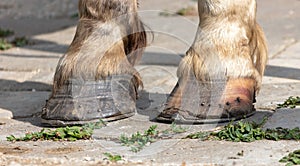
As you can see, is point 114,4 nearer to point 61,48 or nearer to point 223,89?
point 223,89

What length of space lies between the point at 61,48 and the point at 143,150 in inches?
99.1

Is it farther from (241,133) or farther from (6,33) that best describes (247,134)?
(6,33)

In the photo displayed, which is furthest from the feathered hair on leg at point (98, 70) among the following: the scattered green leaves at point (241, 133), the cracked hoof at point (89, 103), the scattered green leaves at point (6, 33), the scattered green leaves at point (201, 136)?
the scattered green leaves at point (6, 33)

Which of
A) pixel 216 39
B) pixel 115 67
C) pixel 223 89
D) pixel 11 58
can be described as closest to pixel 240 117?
pixel 223 89

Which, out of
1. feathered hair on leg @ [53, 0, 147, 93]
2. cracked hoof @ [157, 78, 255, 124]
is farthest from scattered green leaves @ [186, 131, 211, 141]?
feathered hair on leg @ [53, 0, 147, 93]

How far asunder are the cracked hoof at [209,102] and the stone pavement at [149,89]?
0.16 feet

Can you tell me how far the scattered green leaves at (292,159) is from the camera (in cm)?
259

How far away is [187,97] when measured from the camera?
3.18 metres

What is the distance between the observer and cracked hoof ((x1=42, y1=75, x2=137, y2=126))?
3227 millimetres

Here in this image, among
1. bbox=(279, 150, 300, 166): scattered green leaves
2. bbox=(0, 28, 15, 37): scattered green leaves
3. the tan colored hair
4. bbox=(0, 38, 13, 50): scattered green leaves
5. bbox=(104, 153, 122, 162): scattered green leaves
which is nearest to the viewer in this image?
bbox=(279, 150, 300, 166): scattered green leaves

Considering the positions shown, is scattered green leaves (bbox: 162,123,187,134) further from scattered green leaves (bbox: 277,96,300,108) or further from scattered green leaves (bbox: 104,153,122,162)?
scattered green leaves (bbox: 277,96,300,108)

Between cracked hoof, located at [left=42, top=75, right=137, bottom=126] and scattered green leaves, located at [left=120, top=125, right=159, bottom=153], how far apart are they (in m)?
0.25

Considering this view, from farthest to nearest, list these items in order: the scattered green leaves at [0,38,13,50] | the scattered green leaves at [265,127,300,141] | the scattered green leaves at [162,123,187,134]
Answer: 1. the scattered green leaves at [0,38,13,50]
2. the scattered green leaves at [162,123,187,134]
3. the scattered green leaves at [265,127,300,141]

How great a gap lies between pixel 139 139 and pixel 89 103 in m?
0.38
